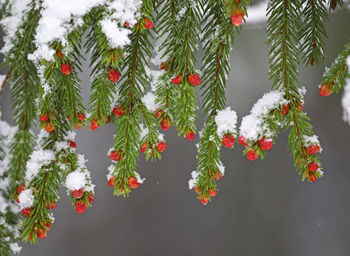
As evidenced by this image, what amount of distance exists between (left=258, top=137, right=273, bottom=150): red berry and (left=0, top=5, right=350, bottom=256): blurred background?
3.15 meters

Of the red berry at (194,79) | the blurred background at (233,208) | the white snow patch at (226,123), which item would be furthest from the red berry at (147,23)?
the blurred background at (233,208)

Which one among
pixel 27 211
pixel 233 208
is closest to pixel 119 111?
pixel 27 211

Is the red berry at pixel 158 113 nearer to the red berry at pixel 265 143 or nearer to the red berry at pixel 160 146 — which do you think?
the red berry at pixel 160 146

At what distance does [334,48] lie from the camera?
12.1 feet

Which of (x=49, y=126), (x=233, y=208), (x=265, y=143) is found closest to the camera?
(x=265, y=143)

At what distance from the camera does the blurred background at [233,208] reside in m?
3.76

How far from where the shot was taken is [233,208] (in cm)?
393

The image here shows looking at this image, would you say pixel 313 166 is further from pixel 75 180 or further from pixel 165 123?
pixel 75 180

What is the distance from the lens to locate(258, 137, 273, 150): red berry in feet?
2.04

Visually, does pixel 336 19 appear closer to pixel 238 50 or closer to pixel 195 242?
pixel 238 50

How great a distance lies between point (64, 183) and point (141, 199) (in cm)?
328

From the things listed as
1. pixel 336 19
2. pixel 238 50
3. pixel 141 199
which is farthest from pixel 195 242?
pixel 336 19

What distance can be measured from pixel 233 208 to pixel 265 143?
348 centimetres

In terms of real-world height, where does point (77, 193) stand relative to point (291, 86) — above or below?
below
